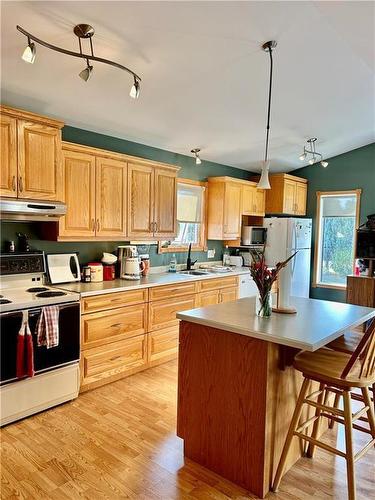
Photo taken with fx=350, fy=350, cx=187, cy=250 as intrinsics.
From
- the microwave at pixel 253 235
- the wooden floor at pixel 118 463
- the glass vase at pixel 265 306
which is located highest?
the microwave at pixel 253 235

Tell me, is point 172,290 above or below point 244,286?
above

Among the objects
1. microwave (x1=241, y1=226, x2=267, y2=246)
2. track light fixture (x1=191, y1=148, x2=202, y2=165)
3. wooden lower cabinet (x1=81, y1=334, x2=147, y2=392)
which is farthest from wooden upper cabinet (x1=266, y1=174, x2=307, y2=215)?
wooden lower cabinet (x1=81, y1=334, x2=147, y2=392)

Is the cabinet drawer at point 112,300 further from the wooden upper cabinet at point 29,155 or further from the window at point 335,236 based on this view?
the window at point 335,236

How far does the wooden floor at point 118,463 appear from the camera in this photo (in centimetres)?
195

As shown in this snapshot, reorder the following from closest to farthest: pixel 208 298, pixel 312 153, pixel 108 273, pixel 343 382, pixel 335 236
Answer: pixel 343 382, pixel 108 273, pixel 208 298, pixel 312 153, pixel 335 236

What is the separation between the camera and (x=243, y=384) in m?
1.97

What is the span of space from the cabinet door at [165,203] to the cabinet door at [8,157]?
1.63 meters

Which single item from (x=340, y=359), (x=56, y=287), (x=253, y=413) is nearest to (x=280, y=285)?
(x=340, y=359)

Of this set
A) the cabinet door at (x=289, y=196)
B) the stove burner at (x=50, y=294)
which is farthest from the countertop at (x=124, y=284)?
the cabinet door at (x=289, y=196)

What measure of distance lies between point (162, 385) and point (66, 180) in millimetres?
2088

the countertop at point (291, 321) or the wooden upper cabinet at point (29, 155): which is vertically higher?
the wooden upper cabinet at point (29, 155)

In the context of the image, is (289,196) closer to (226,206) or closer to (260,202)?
(260,202)

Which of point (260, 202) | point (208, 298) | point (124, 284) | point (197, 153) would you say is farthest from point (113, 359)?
point (260, 202)

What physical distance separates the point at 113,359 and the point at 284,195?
152 inches
